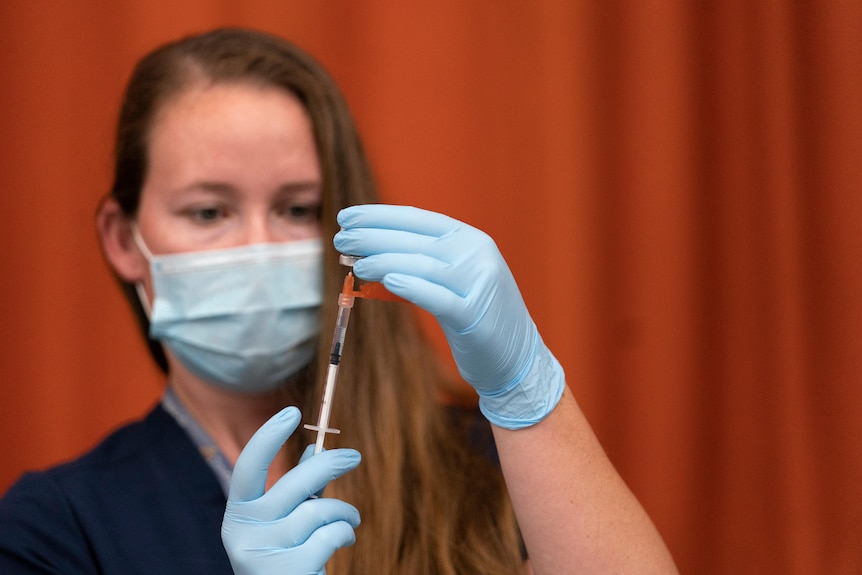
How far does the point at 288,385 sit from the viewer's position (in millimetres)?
1183

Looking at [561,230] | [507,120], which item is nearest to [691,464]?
[561,230]

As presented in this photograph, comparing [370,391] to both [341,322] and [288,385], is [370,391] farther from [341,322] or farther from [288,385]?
[341,322]

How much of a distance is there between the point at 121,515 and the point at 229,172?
0.44 metres

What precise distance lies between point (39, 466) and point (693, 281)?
126 cm

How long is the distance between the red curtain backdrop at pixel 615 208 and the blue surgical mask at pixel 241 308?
1.62 ft

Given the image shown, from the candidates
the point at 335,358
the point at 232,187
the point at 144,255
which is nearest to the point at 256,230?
the point at 232,187

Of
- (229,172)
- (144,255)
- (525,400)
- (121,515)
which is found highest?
(229,172)

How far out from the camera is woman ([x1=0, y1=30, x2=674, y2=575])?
34.4 inches

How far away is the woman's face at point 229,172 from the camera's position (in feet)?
3.57

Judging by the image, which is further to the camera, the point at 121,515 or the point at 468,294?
the point at 121,515

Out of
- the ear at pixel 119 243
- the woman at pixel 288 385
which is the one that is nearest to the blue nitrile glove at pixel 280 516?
the woman at pixel 288 385

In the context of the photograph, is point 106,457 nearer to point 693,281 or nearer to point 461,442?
point 461,442

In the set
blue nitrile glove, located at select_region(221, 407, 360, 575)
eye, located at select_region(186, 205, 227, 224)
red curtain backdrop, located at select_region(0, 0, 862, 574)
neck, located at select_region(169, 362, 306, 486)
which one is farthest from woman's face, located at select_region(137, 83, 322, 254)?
red curtain backdrop, located at select_region(0, 0, 862, 574)

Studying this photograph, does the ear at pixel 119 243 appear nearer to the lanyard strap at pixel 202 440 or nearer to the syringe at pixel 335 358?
the lanyard strap at pixel 202 440
